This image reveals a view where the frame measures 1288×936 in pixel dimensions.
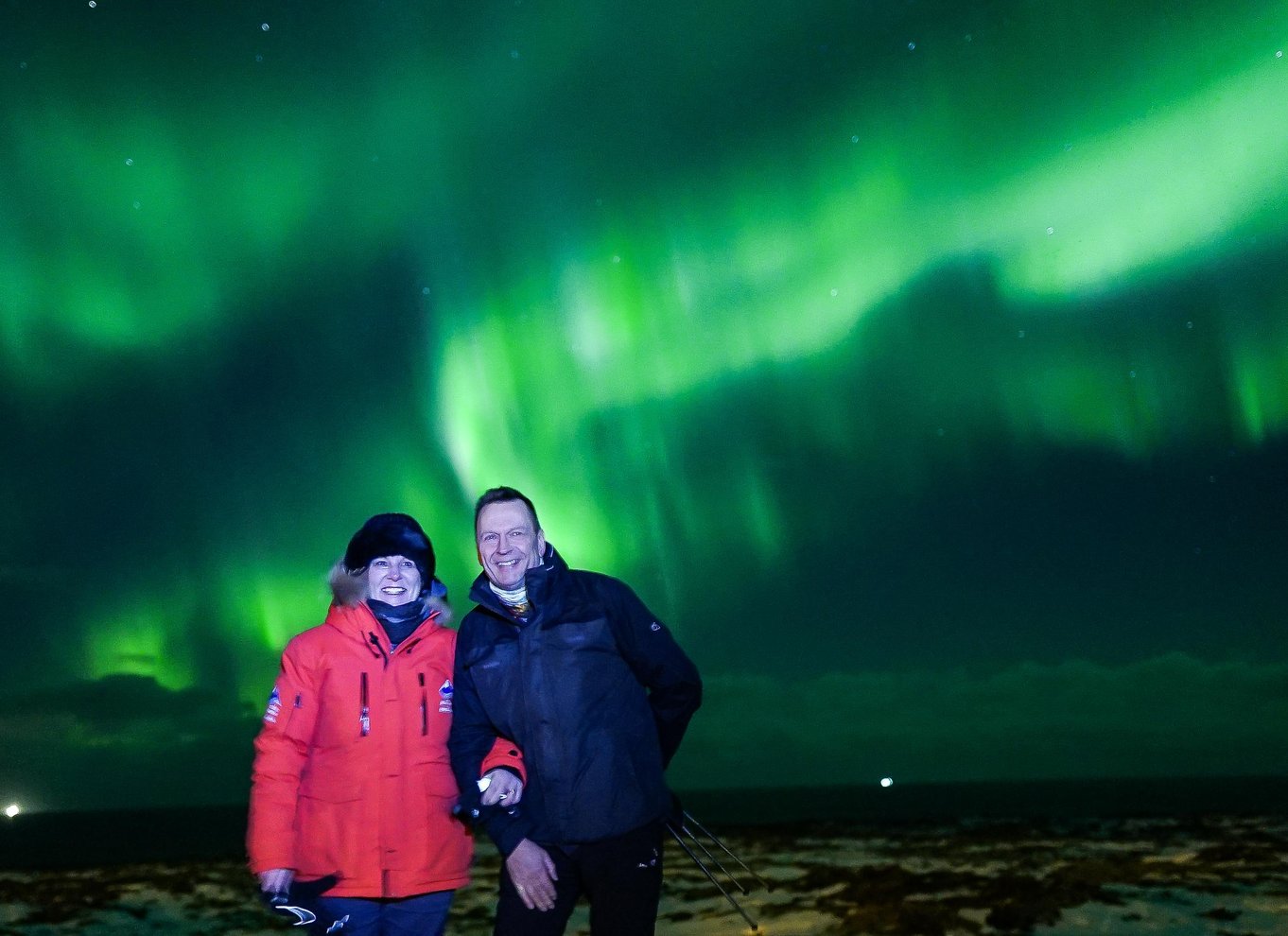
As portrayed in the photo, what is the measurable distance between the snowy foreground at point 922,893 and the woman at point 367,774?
Answer: 8.14 meters

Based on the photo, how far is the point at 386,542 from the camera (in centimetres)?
452

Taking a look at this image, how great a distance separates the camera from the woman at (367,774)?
13.4 ft

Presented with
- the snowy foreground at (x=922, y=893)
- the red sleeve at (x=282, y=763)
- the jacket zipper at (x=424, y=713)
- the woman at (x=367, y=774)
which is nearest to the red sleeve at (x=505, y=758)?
the woman at (x=367, y=774)

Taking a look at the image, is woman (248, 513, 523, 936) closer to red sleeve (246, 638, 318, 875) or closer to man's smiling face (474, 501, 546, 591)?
red sleeve (246, 638, 318, 875)

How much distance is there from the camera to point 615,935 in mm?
3918

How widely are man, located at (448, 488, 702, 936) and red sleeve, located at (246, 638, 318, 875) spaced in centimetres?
63

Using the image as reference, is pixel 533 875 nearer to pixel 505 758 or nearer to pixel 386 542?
pixel 505 758

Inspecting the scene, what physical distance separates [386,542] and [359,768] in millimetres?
979

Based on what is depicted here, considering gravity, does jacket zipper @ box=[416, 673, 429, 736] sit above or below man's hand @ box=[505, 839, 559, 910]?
above

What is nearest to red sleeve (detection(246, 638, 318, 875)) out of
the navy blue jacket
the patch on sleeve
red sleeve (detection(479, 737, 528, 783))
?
the patch on sleeve

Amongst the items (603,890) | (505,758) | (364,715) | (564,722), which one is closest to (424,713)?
(364,715)

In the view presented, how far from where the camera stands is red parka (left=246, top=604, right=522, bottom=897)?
13.4ft

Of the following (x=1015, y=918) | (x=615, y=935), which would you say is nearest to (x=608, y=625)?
(x=615, y=935)

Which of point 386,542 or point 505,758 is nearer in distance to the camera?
point 505,758
